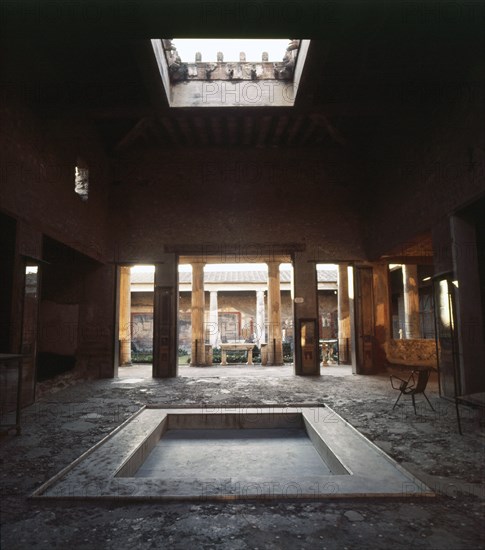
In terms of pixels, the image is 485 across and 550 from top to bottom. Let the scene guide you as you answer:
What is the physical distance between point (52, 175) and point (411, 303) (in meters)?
14.0

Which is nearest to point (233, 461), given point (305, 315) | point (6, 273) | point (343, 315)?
point (6, 273)

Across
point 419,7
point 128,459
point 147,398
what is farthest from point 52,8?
point 147,398

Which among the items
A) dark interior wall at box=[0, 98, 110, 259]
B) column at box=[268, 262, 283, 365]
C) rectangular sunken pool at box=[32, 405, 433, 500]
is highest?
dark interior wall at box=[0, 98, 110, 259]

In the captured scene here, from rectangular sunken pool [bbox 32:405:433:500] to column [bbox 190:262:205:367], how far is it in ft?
27.7

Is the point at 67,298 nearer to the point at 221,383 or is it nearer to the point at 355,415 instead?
the point at 221,383

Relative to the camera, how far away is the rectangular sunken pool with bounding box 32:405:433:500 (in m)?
3.50

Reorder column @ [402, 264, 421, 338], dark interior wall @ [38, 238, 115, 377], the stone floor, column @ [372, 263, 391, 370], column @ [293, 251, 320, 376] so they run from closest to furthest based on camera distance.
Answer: the stone floor < dark interior wall @ [38, 238, 115, 377] < column @ [293, 251, 320, 376] < column @ [372, 263, 391, 370] < column @ [402, 264, 421, 338]

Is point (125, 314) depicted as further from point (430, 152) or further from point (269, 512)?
point (269, 512)

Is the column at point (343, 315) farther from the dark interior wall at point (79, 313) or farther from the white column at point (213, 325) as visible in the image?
the dark interior wall at point (79, 313)

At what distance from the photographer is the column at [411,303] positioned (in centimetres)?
1600

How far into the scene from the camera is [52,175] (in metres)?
8.45

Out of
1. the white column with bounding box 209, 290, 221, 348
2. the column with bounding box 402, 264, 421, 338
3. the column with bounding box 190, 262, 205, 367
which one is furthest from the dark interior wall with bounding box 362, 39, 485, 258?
the white column with bounding box 209, 290, 221, 348

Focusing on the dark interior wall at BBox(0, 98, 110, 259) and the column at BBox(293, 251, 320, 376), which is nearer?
the dark interior wall at BBox(0, 98, 110, 259)

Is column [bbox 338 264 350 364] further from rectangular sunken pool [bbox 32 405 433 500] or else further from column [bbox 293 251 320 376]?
rectangular sunken pool [bbox 32 405 433 500]
